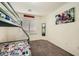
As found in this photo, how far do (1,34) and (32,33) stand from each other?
1.49 metres

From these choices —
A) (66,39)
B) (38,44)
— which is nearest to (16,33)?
(38,44)

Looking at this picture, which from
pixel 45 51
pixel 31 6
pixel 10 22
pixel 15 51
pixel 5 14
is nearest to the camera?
pixel 5 14

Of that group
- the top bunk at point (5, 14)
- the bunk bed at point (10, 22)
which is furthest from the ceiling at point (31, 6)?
the top bunk at point (5, 14)

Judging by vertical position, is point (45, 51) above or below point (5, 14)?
below

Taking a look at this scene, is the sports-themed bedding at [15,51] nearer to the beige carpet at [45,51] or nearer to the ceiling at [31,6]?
the beige carpet at [45,51]

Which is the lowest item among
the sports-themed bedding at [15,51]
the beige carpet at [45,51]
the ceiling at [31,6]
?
the beige carpet at [45,51]

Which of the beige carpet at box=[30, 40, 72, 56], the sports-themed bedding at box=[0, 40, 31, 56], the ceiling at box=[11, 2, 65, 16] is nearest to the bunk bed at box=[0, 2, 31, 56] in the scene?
the sports-themed bedding at box=[0, 40, 31, 56]

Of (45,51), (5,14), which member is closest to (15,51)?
(5,14)

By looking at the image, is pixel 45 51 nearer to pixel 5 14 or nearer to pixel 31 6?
pixel 31 6

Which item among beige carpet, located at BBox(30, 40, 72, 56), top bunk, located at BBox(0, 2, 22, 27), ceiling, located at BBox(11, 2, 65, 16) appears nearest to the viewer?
top bunk, located at BBox(0, 2, 22, 27)

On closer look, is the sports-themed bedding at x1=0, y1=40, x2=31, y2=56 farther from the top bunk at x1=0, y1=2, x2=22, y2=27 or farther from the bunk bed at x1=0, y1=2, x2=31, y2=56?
the top bunk at x1=0, y1=2, x2=22, y2=27

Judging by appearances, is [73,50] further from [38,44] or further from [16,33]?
[16,33]

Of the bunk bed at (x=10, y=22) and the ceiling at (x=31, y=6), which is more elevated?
the ceiling at (x=31, y=6)

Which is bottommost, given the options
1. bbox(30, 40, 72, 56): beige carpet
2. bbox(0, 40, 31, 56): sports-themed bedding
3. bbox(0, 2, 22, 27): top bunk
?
bbox(30, 40, 72, 56): beige carpet
